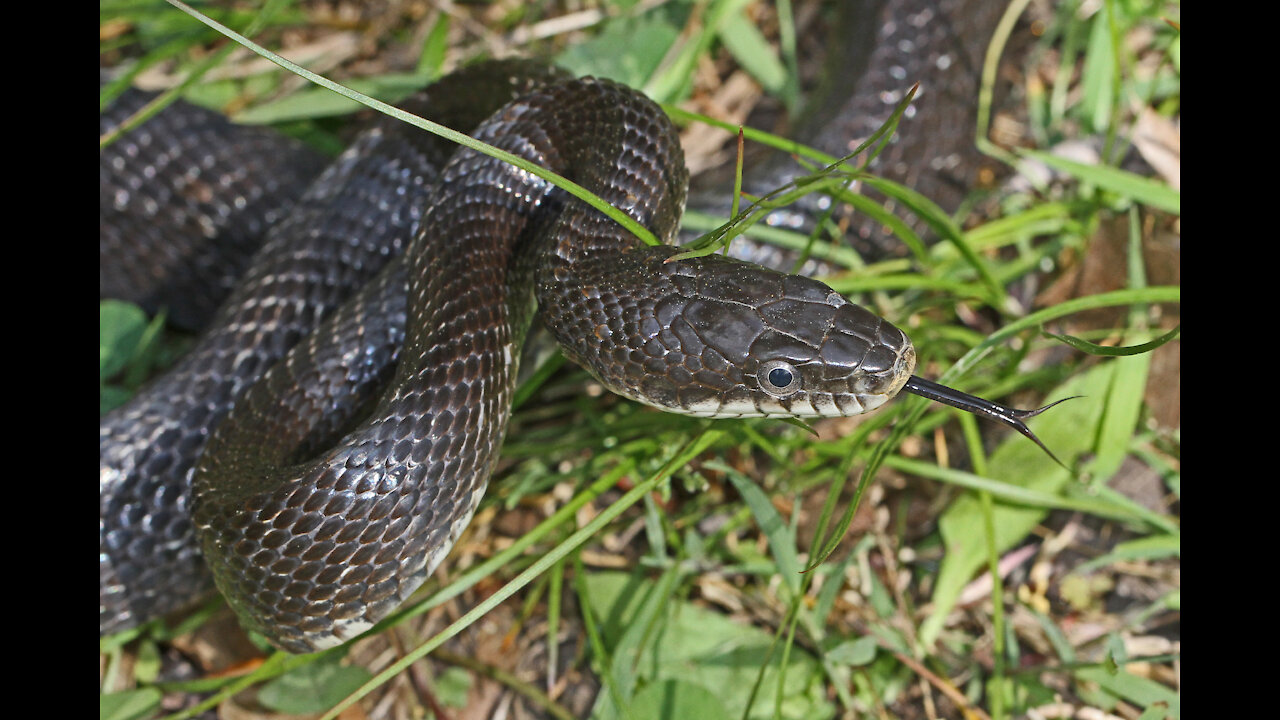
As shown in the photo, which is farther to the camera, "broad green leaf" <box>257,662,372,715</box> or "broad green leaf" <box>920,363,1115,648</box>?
"broad green leaf" <box>920,363,1115,648</box>

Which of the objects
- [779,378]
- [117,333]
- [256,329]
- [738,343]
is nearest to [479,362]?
[738,343]

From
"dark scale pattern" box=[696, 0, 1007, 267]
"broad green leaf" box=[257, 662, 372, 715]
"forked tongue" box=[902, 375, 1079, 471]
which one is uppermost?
"dark scale pattern" box=[696, 0, 1007, 267]

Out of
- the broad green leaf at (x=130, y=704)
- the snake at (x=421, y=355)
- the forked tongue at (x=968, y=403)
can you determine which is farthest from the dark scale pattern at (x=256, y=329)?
the forked tongue at (x=968, y=403)

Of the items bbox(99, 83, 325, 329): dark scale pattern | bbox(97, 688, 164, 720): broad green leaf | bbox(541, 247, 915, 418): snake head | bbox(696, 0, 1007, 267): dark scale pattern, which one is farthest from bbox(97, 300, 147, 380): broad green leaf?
bbox(696, 0, 1007, 267): dark scale pattern

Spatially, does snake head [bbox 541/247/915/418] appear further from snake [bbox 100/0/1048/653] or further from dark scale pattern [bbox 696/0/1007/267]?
dark scale pattern [bbox 696/0/1007/267]

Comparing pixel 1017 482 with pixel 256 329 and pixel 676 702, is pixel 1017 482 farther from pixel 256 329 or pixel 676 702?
pixel 256 329

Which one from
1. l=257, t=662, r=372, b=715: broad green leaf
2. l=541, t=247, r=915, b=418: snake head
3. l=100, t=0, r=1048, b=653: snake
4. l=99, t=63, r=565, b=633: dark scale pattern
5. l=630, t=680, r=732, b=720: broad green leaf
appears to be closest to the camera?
l=541, t=247, r=915, b=418: snake head
